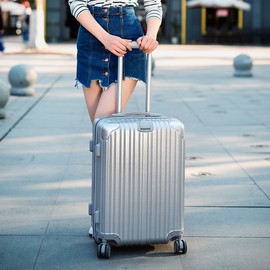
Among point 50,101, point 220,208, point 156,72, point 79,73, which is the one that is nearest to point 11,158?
point 220,208

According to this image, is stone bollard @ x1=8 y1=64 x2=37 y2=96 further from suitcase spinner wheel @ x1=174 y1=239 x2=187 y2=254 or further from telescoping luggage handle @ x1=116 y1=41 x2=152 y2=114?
suitcase spinner wheel @ x1=174 y1=239 x2=187 y2=254

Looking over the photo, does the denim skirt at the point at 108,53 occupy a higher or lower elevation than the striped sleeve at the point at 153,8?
lower

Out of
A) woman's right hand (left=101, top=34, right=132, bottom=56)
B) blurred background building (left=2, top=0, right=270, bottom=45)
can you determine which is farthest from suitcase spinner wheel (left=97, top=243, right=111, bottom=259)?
blurred background building (left=2, top=0, right=270, bottom=45)

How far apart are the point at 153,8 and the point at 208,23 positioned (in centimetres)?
4298

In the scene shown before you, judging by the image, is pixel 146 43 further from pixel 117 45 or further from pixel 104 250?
pixel 104 250

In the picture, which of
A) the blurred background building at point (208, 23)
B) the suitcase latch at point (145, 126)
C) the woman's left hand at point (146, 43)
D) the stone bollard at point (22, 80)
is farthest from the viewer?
the blurred background building at point (208, 23)

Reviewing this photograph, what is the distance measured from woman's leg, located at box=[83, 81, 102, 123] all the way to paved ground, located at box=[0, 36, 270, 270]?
86 cm

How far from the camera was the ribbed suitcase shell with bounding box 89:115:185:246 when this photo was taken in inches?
174

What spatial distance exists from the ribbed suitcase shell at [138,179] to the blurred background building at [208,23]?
41.5 metres

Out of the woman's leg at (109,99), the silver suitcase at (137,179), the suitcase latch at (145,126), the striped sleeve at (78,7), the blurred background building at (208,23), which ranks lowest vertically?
the silver suitcase at (137,179)

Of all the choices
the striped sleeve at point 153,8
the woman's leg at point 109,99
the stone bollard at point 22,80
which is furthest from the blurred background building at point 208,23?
the woman's leg at point 109,99

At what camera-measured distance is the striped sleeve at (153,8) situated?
487 cm

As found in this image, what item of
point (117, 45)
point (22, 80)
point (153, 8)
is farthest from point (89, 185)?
point (22, 80)

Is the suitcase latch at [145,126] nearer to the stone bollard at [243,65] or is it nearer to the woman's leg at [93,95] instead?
the woman's leg at [93,95]
